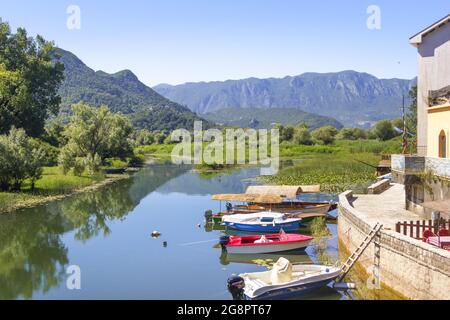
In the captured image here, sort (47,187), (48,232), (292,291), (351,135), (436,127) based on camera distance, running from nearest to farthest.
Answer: (292,291)
(436,127)
(48,232)
(47,187)
(351,135)

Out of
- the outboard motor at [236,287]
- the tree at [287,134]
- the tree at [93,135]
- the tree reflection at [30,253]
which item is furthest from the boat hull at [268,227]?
the tree at [287,134]

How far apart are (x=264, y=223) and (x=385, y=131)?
8719 cm

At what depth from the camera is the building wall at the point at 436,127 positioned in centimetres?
2090

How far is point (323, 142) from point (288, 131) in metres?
10.7

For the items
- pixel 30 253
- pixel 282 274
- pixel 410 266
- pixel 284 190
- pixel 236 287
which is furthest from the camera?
pixel 284 190

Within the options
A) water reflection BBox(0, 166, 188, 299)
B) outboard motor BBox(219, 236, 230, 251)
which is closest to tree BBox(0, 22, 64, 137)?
water reflection BBox(0, 166, 188, 299)

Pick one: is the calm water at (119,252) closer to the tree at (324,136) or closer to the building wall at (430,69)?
the building wall at (430,69)

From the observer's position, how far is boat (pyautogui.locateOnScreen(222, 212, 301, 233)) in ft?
93.9

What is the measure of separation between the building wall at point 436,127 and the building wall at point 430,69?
4.69 ft

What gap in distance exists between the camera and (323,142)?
111 m

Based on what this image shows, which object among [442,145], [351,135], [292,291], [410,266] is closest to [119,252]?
[292,291]

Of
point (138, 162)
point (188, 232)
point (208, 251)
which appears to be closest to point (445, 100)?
point (208, 251)

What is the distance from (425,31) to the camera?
24.9m

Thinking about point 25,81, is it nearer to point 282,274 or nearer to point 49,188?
point 49,188
